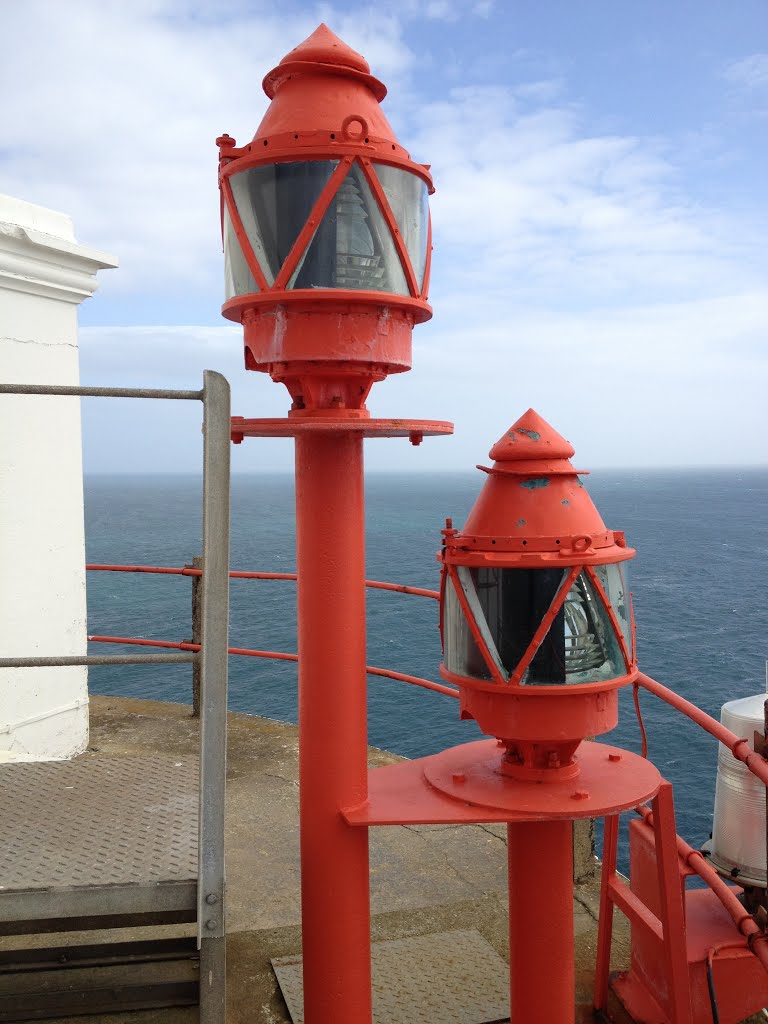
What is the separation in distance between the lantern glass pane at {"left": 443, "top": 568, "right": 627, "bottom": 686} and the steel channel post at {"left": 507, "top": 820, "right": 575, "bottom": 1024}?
2.34 feet

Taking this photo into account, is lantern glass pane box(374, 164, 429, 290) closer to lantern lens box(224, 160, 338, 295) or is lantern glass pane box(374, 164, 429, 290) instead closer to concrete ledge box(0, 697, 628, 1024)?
lantern lens box(224, 160, 338, 295)

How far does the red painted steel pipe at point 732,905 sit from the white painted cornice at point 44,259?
455cm

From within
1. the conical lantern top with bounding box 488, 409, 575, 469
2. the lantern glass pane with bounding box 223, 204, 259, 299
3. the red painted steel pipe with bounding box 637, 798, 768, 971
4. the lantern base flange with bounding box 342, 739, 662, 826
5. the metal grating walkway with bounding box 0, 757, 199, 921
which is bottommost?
the red painted steel pipe with bounding box 637, 798, 768, 971

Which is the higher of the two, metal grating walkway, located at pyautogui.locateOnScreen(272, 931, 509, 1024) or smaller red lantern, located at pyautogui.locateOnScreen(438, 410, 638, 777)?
smaller red lantern, located at pyautogui.locateOnScreen(438, 410, 638, 777)

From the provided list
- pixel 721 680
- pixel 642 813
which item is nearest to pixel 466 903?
pixel 642 813

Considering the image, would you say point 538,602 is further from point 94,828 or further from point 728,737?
point 94,828

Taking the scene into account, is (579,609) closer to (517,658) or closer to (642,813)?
(517,658)

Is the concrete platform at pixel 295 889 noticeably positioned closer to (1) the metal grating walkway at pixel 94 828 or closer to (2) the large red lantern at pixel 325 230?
(1) the metal grating walkway at pixel 94 828

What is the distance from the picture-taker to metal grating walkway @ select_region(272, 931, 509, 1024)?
12.5 feet

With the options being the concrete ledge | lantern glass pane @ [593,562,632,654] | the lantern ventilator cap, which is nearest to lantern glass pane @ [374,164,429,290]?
the lantern ventilator cap

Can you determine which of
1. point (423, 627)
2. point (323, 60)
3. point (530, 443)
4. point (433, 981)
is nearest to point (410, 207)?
point (323, 60)

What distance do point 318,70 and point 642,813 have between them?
3306 millimetres

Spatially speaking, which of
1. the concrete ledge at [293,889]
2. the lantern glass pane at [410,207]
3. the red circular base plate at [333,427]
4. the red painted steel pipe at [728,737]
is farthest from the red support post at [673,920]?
the lantern glass pane at [410,207]

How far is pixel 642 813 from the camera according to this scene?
389 centimetres
